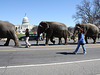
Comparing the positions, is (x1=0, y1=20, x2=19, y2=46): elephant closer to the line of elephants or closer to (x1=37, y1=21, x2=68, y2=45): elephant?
the line of elephants

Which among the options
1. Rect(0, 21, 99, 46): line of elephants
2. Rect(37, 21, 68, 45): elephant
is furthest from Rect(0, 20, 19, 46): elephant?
Rect(37, 21, 68, 45): elephant

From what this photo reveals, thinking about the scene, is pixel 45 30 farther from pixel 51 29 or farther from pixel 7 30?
pixel 7 30

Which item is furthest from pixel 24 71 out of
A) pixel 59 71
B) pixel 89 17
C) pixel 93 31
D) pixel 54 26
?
pixel 89 17

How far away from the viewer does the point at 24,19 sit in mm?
152625

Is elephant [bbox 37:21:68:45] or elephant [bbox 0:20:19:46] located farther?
elephant [bbox 37:21:68:45]

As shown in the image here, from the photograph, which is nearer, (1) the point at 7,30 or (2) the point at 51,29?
(1) the point at 7,30

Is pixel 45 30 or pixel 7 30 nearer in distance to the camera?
pixel 7 30

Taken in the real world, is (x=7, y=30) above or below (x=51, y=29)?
below

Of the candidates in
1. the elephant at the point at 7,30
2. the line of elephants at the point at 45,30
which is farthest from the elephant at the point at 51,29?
the elephant at the point at 7,30

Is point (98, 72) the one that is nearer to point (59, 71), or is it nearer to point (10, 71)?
point (59, 71)

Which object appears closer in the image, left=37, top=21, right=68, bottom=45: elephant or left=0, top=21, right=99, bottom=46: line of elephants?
left=0, top=21, right=99, bottom=46: line of elephants

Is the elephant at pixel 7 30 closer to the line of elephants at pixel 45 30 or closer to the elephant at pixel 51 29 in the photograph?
the line of elephants at pixel 45 30

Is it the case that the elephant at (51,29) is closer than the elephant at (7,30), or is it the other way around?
the elephant at (7,30)

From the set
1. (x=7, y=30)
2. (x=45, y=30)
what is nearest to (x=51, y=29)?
(x=45, y=30)
